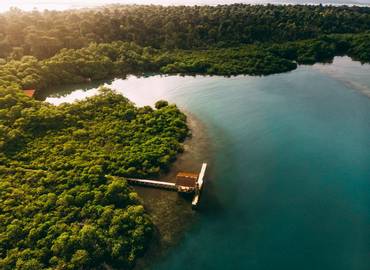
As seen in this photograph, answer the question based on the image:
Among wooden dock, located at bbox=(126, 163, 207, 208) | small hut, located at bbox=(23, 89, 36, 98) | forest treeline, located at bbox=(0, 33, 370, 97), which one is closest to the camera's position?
wooden dock, located at bbox=(126, 163, 207, 208)

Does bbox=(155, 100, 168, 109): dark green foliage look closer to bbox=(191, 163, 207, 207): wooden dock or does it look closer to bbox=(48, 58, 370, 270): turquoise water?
bbox=(48, 58, 370, 270): turquoise water

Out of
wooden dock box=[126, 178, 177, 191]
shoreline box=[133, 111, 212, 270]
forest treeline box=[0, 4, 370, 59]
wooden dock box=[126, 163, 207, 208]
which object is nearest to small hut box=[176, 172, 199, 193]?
wooden dock box=[126, 163, 207, 208]

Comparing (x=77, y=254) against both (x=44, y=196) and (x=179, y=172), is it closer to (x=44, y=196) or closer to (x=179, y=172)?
(x=44, y=196)

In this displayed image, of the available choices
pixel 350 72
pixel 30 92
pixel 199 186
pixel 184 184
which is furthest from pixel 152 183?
pixel 350 72

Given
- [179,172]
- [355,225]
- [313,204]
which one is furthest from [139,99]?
[355,225]

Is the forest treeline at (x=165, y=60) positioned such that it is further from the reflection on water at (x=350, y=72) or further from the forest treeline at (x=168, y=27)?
the forest treeline at (x=168, y=27)

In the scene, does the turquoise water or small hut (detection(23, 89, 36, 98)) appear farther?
small hut (detection(23, 89, 36, 98))

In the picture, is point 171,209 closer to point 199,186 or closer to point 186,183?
point 186,183
